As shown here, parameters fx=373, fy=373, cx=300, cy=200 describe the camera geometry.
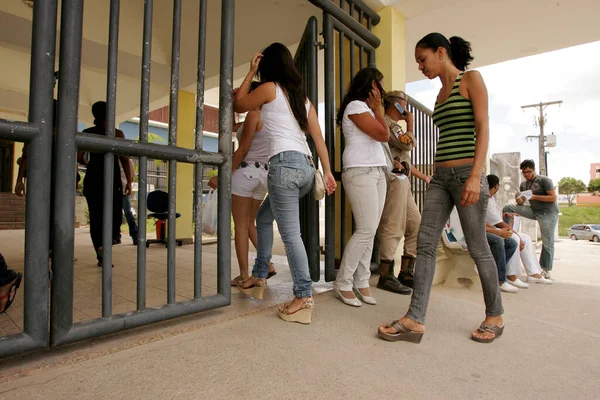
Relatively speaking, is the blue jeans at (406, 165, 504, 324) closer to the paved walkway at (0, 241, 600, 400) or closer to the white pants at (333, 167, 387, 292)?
the paved walkway at (0, 241, 600, 400)

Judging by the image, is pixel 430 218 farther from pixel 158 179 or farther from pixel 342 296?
pixel 158 179

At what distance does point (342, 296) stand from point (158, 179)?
57.9ft

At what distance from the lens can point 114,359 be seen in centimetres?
172

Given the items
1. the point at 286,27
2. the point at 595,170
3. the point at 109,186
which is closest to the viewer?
the point at 109,186

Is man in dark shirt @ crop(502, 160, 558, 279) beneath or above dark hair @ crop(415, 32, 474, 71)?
beneath

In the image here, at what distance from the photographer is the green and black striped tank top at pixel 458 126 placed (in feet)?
7.39

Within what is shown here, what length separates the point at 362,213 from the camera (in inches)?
109

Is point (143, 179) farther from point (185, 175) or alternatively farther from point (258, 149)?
point (185, 175)

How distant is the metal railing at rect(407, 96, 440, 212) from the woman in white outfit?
85.9 inches

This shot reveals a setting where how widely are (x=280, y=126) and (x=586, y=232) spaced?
27.1m

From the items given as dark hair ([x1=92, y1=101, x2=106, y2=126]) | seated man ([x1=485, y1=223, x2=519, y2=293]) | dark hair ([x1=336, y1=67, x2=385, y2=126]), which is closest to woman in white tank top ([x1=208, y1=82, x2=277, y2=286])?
dark hair ([x1=336, y1=67, x2=385, y2=126])

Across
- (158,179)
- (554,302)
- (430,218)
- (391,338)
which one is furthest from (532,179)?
(158,179)

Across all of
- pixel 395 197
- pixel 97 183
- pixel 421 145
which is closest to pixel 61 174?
pixel 97 183

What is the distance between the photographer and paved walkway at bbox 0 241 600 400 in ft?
4.94
